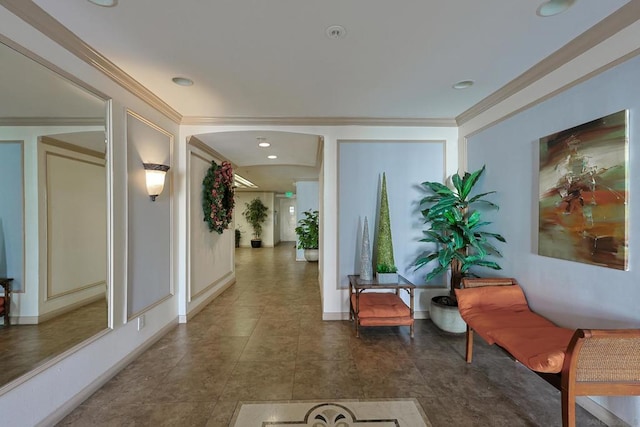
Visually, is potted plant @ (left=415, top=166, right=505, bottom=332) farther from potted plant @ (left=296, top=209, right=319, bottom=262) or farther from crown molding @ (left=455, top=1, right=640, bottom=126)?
potted plant @ (left=296, top=209, right=319, bottom=262)

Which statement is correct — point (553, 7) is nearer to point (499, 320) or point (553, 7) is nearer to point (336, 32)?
point (336, 32)

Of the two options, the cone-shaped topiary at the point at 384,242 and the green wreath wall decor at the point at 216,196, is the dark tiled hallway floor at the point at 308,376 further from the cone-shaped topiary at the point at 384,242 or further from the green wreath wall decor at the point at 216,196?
the green wreath wall decor at the point at 216,196

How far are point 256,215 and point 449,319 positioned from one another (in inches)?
370

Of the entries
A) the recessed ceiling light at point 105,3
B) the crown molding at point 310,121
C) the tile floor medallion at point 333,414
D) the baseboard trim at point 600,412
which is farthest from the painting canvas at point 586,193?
the recessed ceiling light at point 105,3

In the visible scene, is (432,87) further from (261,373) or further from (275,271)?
(275,271)

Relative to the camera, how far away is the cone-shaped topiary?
328 centimetres

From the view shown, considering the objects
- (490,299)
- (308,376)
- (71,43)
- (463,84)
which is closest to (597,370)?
(490,299)

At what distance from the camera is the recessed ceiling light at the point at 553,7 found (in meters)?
1.58

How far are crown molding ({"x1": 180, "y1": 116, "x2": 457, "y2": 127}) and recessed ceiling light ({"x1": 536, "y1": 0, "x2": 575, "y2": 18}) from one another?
74.0 inches

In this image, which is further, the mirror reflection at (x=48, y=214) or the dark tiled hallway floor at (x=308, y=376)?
the dark tiled hallway floor at (x=308, y=376)

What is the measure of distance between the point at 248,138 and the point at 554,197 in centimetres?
351

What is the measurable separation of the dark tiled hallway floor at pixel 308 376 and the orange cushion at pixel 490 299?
55cm

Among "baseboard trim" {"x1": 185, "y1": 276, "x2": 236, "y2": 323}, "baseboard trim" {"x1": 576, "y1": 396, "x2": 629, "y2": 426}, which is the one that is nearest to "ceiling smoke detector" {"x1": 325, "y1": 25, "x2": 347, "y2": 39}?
"baseboard trim" {"x1": 576, "y1": 396, "x2": 629, "y2": 426}

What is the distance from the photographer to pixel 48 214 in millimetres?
1798
